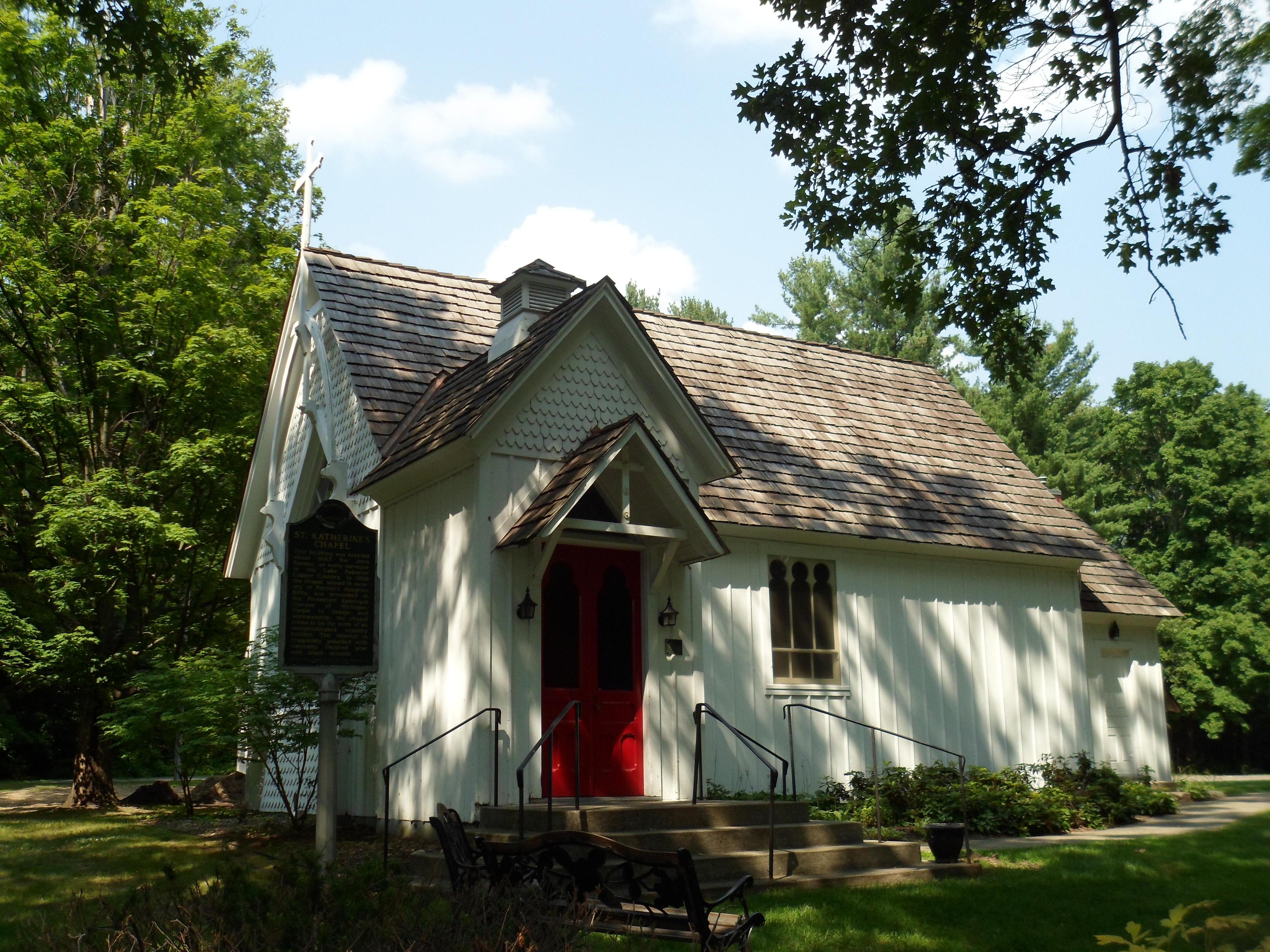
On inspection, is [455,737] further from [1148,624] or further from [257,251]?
[257,251]

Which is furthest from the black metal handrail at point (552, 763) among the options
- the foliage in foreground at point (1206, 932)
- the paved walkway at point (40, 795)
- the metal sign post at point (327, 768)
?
the paved walkway at point (40, 795)

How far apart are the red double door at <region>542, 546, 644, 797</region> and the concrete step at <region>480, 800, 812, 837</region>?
0.68 metres

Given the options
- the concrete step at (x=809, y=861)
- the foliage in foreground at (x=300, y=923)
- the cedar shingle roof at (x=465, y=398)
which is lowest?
the concrete step at (x=809, y=861)

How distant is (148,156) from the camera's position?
22.4m

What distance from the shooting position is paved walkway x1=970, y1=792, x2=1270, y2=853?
12.9 meters

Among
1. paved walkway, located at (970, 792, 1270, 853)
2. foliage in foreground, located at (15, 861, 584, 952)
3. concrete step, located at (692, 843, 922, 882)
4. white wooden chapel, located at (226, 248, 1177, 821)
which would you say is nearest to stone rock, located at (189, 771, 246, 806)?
white wooden chapel, located at (226, 248, 1177, 821)

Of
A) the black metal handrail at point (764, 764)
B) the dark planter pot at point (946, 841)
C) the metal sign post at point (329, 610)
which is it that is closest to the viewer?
the metal sign post at point (329, 610)

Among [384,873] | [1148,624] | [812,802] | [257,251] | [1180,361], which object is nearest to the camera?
[384,873]

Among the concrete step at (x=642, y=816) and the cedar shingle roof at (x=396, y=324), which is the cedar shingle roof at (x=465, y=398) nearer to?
the cedar shingle roof at (x=396, y=324)

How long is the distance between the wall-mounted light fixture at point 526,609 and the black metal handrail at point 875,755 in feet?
9.86

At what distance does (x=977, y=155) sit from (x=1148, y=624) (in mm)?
13130

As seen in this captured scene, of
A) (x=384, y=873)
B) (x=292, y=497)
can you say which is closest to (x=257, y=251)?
(x=292, y=497)

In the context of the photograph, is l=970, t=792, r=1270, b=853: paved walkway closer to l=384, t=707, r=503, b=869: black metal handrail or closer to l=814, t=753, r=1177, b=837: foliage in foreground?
l=814, t=753, r=1177, b=837: foliage in foreground

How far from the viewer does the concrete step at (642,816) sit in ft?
32.8
